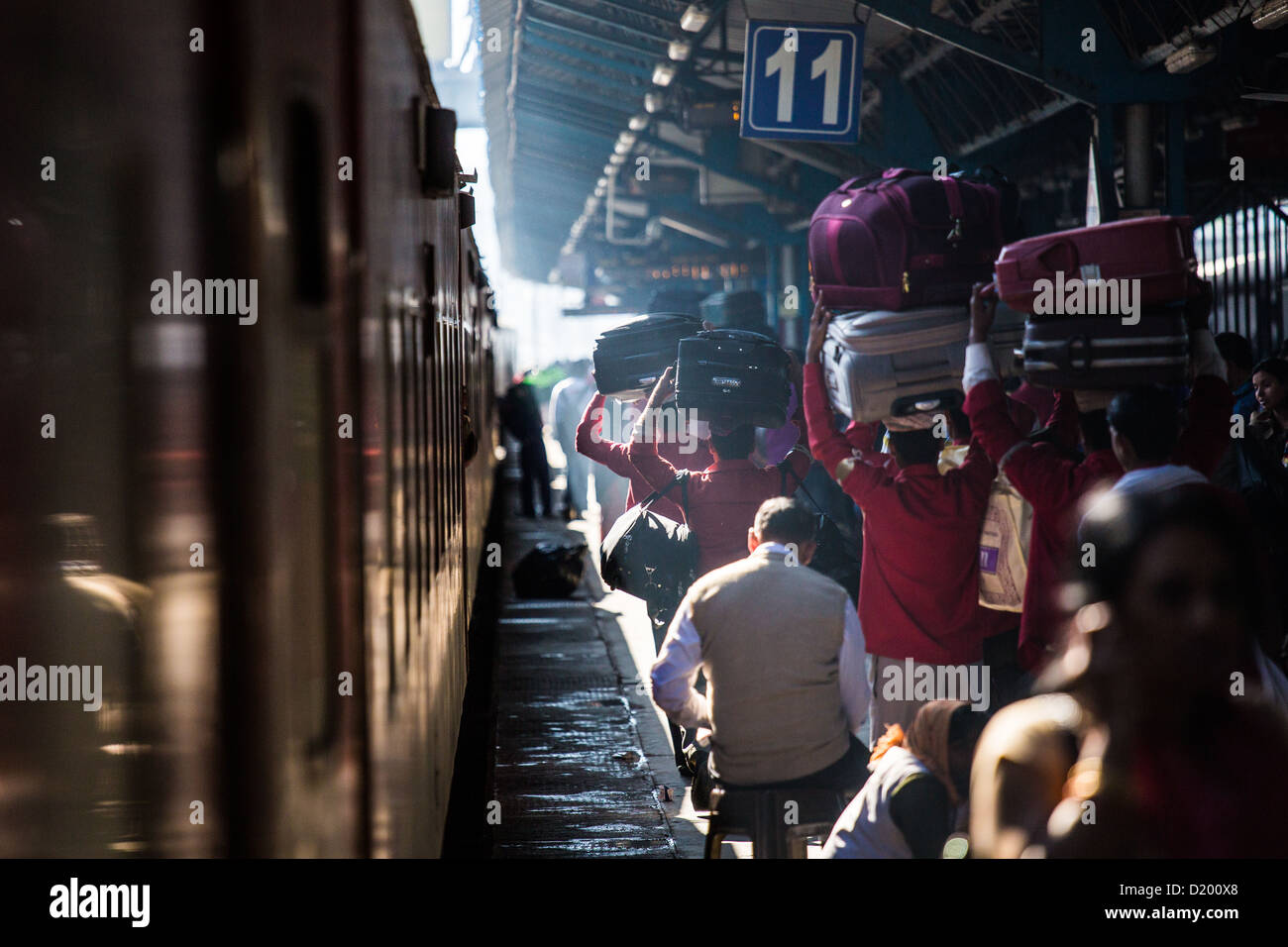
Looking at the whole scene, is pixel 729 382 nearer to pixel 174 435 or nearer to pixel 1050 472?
pixel 1050 472

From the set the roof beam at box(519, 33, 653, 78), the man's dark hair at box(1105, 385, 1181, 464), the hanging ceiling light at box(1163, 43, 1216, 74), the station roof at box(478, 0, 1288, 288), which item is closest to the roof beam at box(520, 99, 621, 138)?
the station roof at box(478, 0, 1288, 288)

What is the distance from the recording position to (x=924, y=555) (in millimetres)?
4535

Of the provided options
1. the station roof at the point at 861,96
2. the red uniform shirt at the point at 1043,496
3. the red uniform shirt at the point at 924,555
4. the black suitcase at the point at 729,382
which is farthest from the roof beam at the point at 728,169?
the red uniform shirt at the point at 1043,496

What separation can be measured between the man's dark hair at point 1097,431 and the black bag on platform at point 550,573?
818 centimetres

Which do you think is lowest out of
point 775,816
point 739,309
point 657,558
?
point 775,816

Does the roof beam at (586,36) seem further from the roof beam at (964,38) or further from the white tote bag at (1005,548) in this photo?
the white tote bag at (1005,548)

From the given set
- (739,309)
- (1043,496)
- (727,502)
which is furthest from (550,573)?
(1043,496)

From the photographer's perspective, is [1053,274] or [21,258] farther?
[1053,274]

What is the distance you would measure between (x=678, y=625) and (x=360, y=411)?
1820 millimetres

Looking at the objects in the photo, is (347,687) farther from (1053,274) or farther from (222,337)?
(1053,274)

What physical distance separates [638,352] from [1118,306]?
3032mm

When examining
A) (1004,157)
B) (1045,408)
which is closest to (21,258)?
(1045,408)

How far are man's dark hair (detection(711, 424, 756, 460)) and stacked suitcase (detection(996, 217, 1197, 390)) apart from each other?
1.73 m
